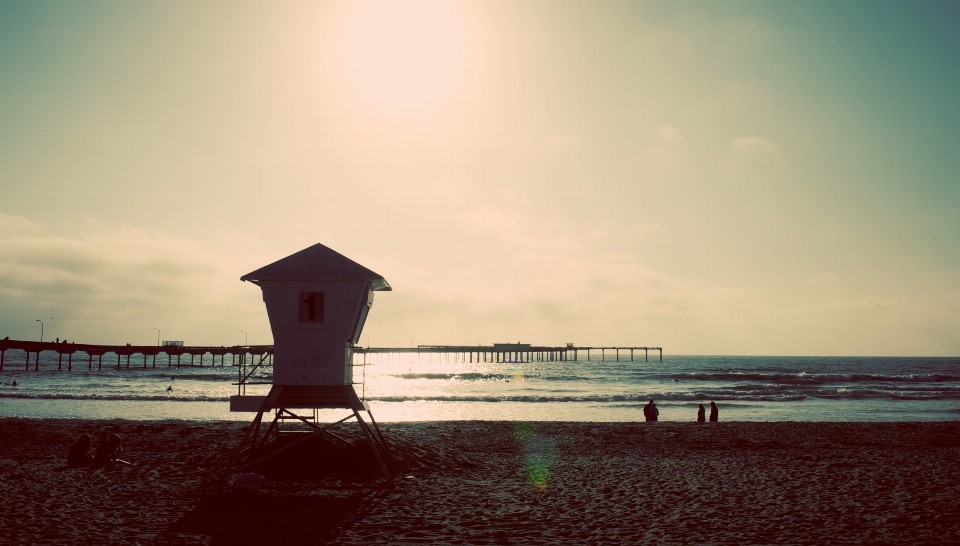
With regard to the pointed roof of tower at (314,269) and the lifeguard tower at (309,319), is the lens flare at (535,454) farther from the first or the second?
the pointed roof of tower at (314,269)

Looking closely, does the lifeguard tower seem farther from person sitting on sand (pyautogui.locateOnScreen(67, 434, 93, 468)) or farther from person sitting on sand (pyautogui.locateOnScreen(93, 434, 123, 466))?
person sitting on sand (pyautogui.locateOnScreen(67, 434, 93, 468))

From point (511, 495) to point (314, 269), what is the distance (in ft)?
18.4

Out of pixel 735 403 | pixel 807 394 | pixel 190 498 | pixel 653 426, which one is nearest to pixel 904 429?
pixel 653 426

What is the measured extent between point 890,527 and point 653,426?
1547 cm

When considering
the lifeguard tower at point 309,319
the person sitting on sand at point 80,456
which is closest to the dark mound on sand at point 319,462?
the lifeguard tower at point 309,319

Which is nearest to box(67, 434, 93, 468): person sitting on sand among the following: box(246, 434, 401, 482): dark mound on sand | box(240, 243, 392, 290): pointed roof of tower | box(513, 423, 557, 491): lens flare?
box(246, 434, 401, 482): dark mound on sand

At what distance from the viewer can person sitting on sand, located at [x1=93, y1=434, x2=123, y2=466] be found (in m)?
15.1

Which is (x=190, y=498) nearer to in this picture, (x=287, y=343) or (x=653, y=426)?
(x=287, y=343)

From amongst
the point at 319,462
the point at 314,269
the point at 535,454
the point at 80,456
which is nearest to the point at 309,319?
the point at 314,269

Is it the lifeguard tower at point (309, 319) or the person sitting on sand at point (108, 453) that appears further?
the person sitting on sand at point (108, 453)

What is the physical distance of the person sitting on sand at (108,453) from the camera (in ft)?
49.4

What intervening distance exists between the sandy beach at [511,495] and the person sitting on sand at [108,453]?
1.08ft

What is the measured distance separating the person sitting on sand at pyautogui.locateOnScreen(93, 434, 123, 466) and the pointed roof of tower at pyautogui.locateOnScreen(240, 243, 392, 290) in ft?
18.6

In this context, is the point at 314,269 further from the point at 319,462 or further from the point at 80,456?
the point at 80,456
